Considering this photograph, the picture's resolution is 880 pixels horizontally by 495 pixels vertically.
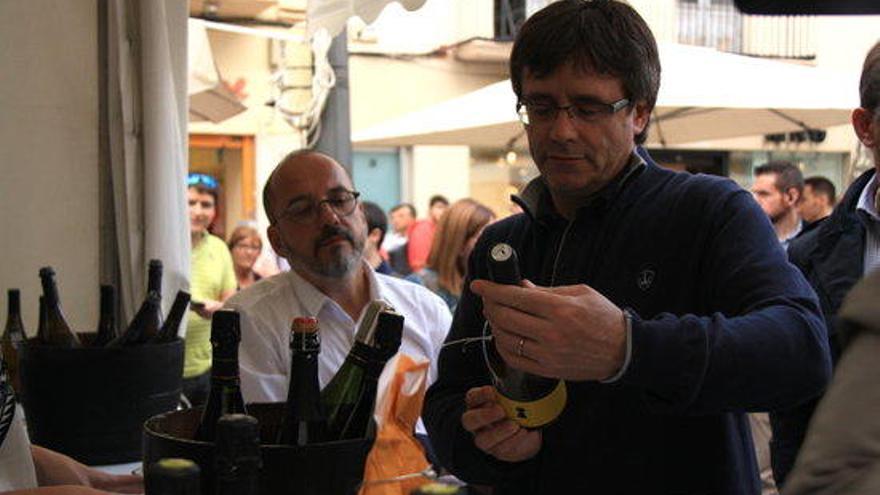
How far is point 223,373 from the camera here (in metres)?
1.23

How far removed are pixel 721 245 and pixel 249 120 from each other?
39.0 ft

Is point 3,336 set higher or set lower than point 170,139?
lower

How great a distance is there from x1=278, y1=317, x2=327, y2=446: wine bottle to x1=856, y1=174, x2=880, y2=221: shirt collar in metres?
1.43

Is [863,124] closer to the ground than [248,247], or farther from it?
farther from it

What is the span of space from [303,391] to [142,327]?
109 cm

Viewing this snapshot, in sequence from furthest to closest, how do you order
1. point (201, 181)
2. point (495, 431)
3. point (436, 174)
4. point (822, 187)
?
point (436, 174) < point (822, 187) < point (201, 181) < point (495, 431)

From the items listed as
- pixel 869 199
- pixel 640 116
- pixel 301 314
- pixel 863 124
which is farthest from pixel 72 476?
pixel 869 199

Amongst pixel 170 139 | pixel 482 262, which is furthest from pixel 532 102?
pixel 170 139

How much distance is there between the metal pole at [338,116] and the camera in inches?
263

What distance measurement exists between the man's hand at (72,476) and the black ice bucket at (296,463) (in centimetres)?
59

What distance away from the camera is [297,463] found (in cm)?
106

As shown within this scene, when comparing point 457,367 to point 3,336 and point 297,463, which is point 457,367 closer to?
point 297,463

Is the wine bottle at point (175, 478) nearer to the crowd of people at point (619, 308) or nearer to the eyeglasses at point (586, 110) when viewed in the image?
the crowd of people at point (619, 308)

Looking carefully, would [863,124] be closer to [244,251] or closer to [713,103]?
[713,103]
